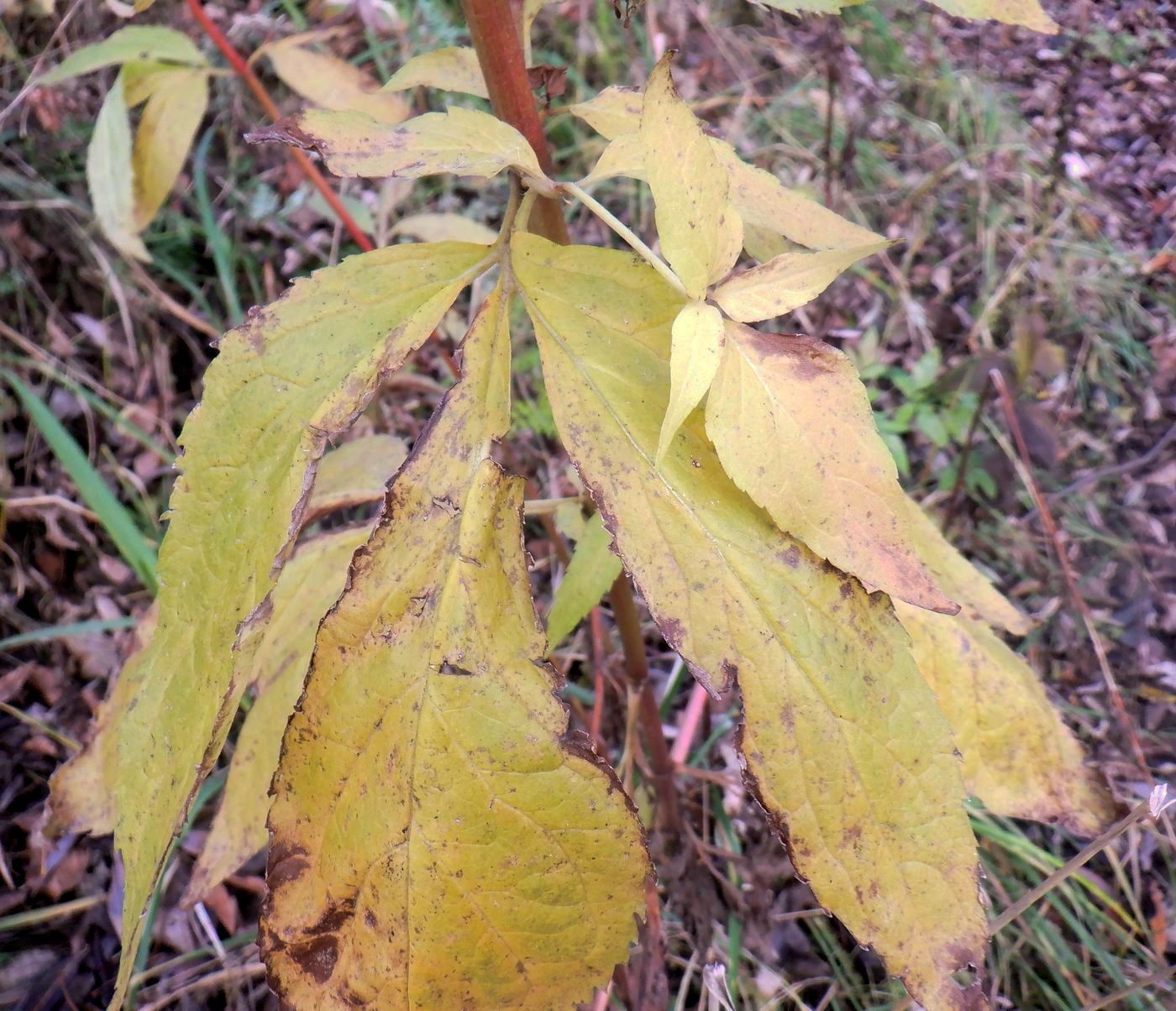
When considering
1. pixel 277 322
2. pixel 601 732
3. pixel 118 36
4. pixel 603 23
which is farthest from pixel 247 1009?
pixel 603 23

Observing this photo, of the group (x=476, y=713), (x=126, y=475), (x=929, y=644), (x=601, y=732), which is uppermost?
(x=476, y=713)

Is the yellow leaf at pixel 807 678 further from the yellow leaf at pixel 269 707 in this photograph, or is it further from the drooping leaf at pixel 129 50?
the drooping leaf at pixel 129 50

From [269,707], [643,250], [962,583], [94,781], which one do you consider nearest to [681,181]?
[643,250]

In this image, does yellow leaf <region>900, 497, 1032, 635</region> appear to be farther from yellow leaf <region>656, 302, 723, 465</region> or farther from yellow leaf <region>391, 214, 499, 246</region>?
yellow leaf <region>391, 214, 499, 246</region>

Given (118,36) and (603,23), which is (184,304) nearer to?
(118,36)

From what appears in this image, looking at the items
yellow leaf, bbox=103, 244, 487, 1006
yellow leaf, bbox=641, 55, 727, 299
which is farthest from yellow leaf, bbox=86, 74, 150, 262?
yellow leaf, bbox=641, 55, 727, 299

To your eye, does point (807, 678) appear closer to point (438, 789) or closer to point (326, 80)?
→ point (438, 789)
